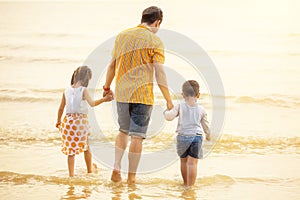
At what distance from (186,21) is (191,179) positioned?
1823 cm

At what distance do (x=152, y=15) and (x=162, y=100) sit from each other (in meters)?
7.11

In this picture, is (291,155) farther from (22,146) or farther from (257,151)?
(22,146)

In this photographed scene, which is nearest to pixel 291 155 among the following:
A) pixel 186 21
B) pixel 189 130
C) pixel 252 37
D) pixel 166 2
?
pixel 189 130

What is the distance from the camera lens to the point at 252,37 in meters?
20.4

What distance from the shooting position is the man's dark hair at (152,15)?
5012 millimetres

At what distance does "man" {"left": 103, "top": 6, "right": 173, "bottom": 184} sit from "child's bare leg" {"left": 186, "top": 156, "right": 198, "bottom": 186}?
500 mm

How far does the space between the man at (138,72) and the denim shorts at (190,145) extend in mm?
348

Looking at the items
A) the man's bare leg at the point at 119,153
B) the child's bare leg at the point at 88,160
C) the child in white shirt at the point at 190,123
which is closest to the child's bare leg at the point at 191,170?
the child in white shirt at the point at 190,123

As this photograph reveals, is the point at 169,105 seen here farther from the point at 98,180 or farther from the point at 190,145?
the point at 98,180

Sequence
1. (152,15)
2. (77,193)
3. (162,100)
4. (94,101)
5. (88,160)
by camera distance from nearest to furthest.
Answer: (77,193) → (152,15) → (94,101) → (88,160) → (162,100)

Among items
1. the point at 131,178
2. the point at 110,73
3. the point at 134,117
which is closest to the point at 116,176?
the point at 131,178

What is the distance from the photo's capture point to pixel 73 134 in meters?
5.36

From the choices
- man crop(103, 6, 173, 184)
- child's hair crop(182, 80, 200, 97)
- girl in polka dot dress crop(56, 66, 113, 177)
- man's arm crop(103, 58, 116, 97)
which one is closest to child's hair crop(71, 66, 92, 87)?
girl in polka dot dress crop(56, 66, 113, 177)

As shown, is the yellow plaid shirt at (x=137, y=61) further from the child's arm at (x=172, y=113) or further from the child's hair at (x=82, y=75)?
the child's hair at (x=82, y=75)
